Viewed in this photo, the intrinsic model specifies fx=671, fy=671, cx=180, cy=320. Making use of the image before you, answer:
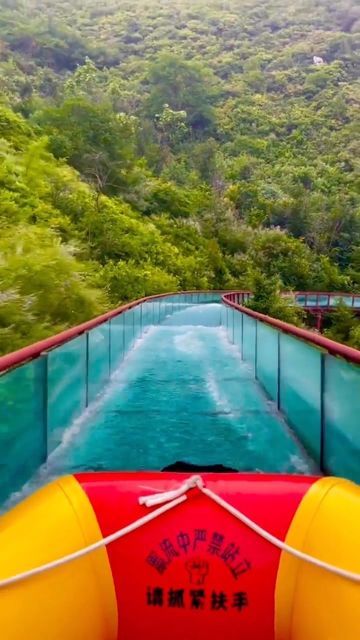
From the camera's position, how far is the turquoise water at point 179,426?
4.89 meters

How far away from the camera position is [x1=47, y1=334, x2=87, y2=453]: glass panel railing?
5008 mm

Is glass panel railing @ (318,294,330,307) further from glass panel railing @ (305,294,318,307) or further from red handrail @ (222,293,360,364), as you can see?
red handrail @ (222,293,360,364)

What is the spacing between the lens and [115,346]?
9.32 meters

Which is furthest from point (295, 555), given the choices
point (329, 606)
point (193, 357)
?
point (193, 357)

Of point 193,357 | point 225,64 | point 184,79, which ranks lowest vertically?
point 193,357

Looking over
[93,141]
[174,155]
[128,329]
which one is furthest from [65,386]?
[174,155]

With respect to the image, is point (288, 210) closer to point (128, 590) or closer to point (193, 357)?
point (193, 357)

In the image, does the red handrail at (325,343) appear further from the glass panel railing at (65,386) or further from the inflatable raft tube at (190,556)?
the glass panel railing at (65,386)

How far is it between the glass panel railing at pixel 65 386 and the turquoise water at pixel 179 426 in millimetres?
120

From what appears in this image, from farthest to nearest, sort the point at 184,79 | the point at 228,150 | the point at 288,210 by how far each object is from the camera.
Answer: the point at 184,79 → the point at 228,150 → the point at 288,210

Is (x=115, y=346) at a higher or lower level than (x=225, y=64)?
lower

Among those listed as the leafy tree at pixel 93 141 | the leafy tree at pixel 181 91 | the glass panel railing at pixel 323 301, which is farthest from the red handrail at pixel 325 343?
the leafy tree at pixel 181 91

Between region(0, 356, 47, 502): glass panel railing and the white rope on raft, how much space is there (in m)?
1.70

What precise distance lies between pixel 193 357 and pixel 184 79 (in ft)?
258
